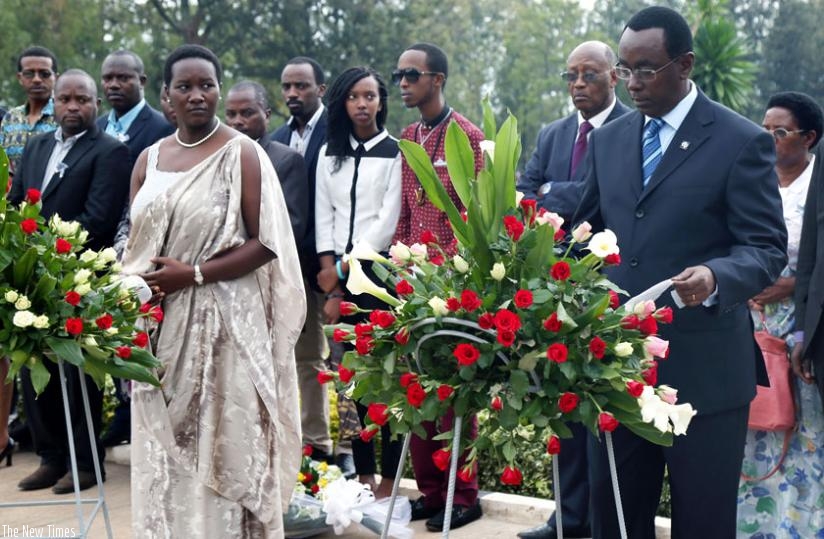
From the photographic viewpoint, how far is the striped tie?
400cm

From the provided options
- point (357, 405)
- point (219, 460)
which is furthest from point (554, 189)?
point (219, 460)

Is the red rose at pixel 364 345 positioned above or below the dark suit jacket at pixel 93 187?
below

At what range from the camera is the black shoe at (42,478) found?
Result: 6.96 metres

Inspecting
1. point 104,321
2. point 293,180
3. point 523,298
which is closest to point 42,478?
point 293,180

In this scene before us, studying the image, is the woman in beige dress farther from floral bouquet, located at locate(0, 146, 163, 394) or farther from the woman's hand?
floral bouquet, located at locate(0, 146, 163, 394)

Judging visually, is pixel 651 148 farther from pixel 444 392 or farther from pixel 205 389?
pixel 205 389

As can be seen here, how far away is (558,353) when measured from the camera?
2.80m

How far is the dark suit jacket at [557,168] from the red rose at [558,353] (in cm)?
272

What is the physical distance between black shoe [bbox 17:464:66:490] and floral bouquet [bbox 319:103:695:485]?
4413mm

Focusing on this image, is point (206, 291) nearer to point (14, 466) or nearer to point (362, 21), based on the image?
point (14, 466)

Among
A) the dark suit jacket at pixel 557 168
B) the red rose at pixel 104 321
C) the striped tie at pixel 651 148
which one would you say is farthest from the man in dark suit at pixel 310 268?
the striped tie at pixel 651 148

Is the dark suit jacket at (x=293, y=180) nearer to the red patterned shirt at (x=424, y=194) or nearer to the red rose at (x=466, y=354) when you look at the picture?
the red patterned shirt at (x=424, y=194)

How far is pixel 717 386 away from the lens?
12.5ft

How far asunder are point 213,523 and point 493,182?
7.43ft
